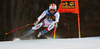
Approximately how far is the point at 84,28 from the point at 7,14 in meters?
2.23

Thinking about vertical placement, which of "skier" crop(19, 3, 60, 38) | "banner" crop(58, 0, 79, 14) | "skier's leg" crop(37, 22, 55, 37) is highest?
"banner" crop(58, 0, 79, 14)

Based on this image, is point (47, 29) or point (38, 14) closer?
point (47, 29)

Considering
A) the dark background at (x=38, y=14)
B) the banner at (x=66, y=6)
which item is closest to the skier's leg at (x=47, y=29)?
the dark background at (x=38, y=14)

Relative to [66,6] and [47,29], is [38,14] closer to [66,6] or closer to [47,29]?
[47,29]

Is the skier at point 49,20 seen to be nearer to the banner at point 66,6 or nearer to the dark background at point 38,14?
the dark background at point 38,14

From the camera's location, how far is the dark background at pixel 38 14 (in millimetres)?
3291

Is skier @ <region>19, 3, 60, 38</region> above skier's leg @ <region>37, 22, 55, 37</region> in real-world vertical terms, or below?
above

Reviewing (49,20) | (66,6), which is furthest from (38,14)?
(66,6)

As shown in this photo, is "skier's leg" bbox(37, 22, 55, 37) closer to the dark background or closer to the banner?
the dark background

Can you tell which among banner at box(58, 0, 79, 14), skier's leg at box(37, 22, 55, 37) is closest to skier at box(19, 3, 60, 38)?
skier's leg at box(37, 22, 55, 37)

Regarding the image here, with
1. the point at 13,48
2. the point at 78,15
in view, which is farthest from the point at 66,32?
the point at 13,48

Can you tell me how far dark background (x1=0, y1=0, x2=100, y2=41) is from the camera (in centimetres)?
329

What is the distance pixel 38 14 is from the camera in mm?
3471

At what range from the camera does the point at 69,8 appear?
3.53m
